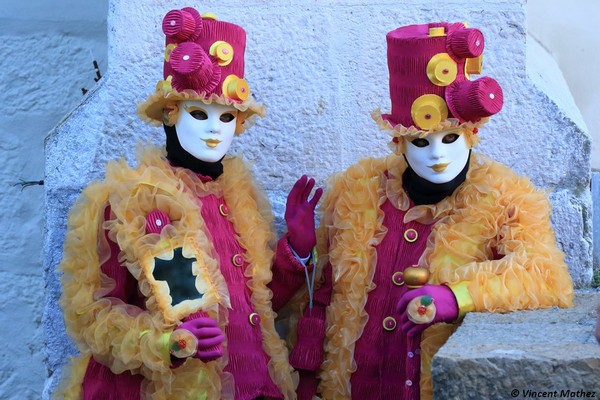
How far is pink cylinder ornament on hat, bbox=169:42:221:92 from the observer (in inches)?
141

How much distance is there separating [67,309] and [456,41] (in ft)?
4.50

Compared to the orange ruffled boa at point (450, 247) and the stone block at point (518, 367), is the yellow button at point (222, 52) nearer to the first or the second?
the orange ruffled boa at point (450, 247)

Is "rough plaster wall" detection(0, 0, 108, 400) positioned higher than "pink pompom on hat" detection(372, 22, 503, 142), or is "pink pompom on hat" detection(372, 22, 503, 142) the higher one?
"pink pompom on hat" detection(372, 22, 503, 142)

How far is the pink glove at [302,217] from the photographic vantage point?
3861 mm

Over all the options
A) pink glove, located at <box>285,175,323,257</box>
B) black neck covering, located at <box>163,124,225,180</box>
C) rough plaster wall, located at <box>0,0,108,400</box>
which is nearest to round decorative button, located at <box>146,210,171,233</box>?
black neck covering, located at <box>163,124,225,180</box>

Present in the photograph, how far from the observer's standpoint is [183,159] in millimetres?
3742

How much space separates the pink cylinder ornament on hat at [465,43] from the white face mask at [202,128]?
26.9 inches

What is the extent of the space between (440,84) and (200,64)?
0.70 metres

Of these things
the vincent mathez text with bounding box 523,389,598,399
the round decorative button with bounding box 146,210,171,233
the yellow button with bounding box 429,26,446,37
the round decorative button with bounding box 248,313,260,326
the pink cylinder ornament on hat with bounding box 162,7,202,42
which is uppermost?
the yellow button with bounding box 429,26,446,37

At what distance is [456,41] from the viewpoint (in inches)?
141

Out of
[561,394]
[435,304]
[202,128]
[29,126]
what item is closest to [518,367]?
[561,394]

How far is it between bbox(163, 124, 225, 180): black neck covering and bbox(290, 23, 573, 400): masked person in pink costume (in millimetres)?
430

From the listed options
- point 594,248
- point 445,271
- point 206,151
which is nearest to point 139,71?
point 206,151

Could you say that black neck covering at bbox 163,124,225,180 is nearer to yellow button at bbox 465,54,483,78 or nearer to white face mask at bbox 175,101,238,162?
white face mask at bbox 175,101,238,162
